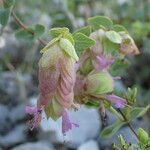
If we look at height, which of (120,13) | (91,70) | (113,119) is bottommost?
(113,119)

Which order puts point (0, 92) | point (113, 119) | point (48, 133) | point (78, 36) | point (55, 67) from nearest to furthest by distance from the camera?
1. point (55, 67)
2. point (78, 36)
3. point (48, 133)
4. point (113, 119)
5. point (0, 92)

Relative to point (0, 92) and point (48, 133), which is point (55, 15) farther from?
point (48, 133)

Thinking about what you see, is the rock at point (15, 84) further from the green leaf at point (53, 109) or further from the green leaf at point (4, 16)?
the green leaf at point (53, 109)

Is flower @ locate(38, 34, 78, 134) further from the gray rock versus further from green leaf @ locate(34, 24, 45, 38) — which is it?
the gray rock

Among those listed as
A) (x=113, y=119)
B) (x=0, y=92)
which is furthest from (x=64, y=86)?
(x=0, y=92)

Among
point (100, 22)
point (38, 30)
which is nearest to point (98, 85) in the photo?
point (100, 22)

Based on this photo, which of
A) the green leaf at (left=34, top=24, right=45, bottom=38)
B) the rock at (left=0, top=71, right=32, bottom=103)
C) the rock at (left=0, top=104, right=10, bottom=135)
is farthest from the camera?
the rock at (left=0, top=71, right=32, bottom=103)

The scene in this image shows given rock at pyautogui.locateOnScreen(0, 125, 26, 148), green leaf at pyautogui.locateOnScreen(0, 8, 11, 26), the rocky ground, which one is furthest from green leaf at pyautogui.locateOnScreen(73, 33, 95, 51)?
rock at pyautogui.locateOnScreen(0, 125, 26, 148)
